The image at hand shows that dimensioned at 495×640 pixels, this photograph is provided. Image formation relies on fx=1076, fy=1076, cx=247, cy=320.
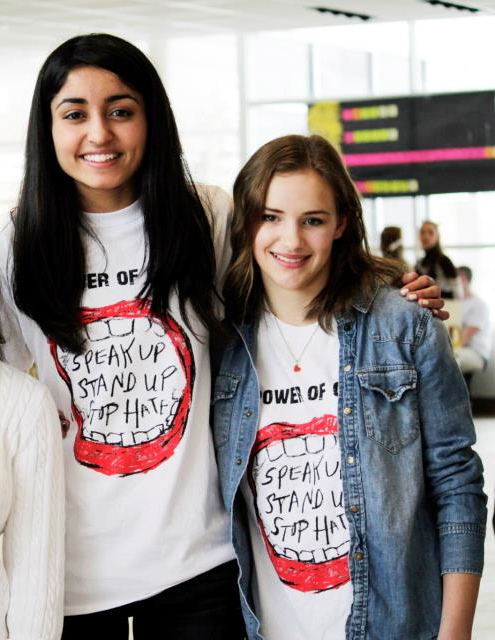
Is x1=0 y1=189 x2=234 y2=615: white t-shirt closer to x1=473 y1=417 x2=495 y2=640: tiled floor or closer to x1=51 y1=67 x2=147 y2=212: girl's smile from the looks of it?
x1=51 y1=67 x2=147 y2=212: girl's smile

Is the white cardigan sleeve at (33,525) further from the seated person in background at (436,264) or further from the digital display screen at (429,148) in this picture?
the digital display screen at (429,148)

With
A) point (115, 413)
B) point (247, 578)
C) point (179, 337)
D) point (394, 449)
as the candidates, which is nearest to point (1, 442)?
point (115, 413)

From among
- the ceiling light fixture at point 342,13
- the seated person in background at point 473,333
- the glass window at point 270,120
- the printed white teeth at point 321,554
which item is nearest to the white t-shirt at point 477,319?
the seated person in background at point 473,333

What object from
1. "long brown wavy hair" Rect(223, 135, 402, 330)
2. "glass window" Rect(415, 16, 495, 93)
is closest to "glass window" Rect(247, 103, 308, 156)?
"glass window" Rect(415, 16, 495, 93)

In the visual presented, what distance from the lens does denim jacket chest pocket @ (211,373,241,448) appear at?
207 cm

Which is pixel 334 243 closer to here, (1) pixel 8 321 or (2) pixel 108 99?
(2) pixel 108 99

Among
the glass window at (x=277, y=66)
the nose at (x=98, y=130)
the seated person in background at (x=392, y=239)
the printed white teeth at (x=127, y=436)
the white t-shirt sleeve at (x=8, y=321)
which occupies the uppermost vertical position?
the glass window at (x=277, y=66)

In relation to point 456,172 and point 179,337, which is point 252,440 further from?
point 456,172

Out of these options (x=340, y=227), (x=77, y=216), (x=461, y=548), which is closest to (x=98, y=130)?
(x=77, y=216)

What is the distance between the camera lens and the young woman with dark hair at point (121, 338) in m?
1.98

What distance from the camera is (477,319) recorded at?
9.76 meters

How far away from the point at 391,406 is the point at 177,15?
26.6 ft

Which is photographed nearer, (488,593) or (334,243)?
(334,243)

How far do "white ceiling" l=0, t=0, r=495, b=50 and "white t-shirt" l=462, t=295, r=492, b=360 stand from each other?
103 inches
